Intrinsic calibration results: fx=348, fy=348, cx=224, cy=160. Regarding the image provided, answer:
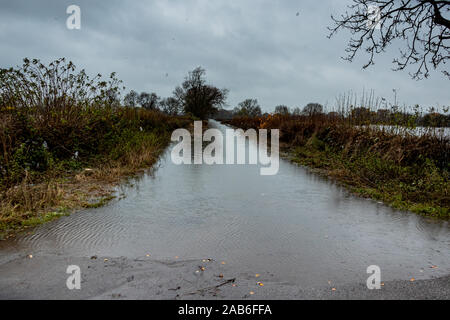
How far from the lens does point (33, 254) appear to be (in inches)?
155

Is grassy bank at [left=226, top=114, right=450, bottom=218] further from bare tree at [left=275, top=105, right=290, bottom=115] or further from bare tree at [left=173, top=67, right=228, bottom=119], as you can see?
bare tree at [left=173, top=67, right=228, bottom=119]

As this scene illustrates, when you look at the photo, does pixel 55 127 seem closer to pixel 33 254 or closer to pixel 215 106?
pixel 33 254

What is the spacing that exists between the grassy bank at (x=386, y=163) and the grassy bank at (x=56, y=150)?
573cm

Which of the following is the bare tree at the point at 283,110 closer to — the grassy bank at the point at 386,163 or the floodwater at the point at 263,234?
the grassy bank at the point at 386,163

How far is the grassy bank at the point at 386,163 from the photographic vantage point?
680 cm

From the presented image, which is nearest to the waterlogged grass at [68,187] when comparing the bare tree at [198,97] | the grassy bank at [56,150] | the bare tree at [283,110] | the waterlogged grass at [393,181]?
the grassy bank at [56,150]

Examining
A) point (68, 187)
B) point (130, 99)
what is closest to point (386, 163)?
point (68, 187)

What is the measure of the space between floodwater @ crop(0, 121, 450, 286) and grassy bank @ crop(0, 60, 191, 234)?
0.57m

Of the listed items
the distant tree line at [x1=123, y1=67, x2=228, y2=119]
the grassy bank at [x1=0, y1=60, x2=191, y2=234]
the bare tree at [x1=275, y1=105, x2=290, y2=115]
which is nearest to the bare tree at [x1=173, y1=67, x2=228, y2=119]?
the distant tree line at [x1=123, y1=67, x2=228, y2=119]

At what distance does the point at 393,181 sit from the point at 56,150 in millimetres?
8604

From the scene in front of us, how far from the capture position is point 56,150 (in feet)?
30.7

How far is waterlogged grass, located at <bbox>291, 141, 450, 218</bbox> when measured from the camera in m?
6.43

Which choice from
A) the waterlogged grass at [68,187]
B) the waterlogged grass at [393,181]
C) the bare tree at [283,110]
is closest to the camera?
the waterlogged grass at [68,187]

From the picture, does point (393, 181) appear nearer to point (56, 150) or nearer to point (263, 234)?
point (263, 234)
